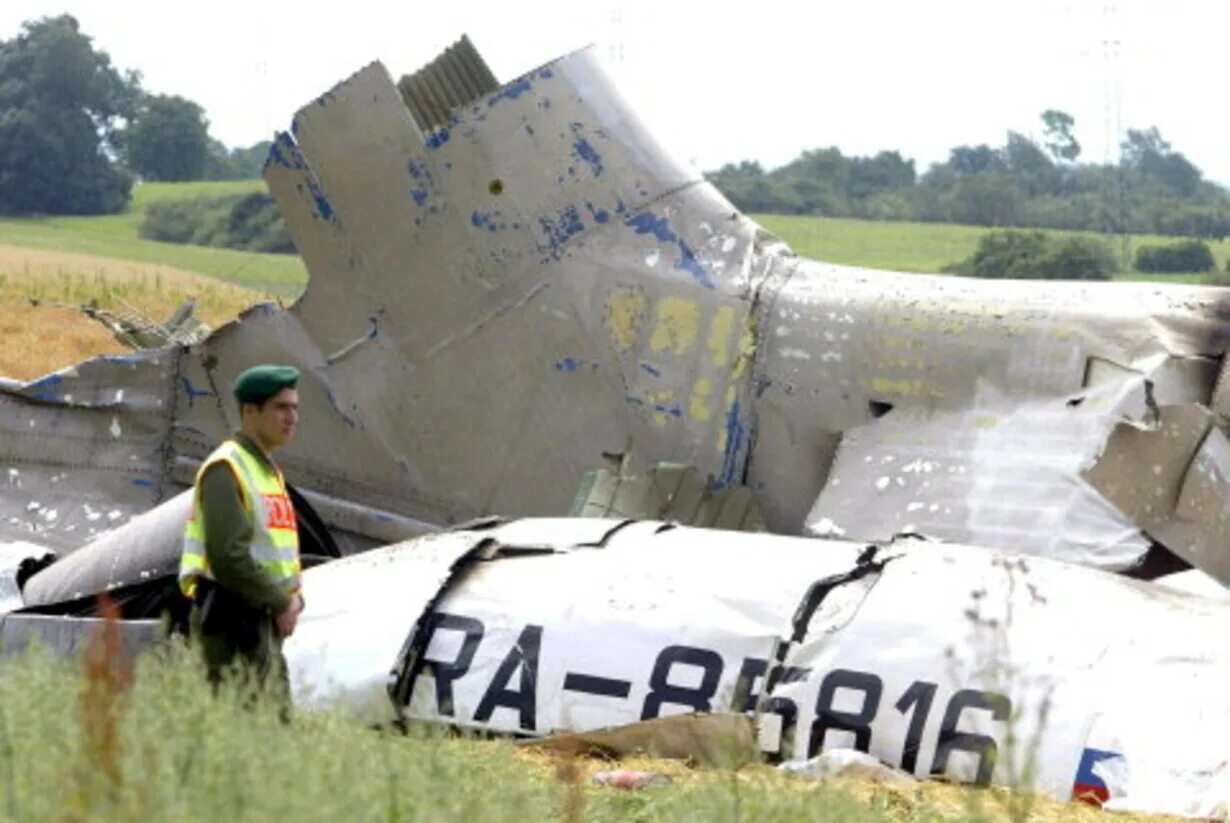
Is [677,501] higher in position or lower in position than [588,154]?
lower

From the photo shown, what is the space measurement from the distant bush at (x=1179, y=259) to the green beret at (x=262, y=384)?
2169 inches

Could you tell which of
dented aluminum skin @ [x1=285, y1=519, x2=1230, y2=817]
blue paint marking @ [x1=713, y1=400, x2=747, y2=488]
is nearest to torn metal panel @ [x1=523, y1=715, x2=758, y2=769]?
dented aluminum skin @ [x1=285, y1=519, x2=1230, y2=817]

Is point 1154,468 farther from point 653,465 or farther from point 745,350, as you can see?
point 653,465

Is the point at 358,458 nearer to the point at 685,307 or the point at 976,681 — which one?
the point at 685,307

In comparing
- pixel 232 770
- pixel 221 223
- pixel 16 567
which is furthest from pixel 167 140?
pixel 232 770

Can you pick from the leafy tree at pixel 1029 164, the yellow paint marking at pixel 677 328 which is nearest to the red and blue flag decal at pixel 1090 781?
the yellow paint marking at pixel 677 328

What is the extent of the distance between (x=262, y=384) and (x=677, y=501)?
13.1 ft

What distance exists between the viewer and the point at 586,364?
11.4 metres

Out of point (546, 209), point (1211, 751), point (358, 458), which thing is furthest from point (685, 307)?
point (1211, 751)

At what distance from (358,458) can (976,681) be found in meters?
4.30

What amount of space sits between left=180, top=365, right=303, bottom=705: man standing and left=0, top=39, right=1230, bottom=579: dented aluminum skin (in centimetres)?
355

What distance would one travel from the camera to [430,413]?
1172 centimetres

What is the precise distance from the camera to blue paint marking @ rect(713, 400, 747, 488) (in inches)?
436

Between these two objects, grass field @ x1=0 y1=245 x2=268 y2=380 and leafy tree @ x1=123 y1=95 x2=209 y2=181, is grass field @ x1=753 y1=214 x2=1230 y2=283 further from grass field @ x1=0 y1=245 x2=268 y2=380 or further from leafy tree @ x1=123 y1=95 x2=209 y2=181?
leafy tree @ x1=123 y1=95 x2=209 y2=181
